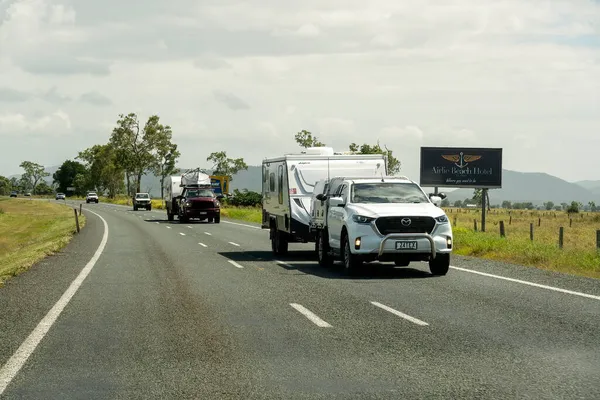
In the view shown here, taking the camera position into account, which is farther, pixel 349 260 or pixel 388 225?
pixel 349 260

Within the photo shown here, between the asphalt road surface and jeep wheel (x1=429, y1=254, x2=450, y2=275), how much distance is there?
48 centimetres

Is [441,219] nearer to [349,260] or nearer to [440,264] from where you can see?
[440,264]

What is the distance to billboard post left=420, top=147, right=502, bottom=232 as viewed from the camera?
155ft

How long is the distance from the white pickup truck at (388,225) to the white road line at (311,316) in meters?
4.26

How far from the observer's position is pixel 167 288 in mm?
14102

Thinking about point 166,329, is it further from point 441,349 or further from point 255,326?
point 441,349

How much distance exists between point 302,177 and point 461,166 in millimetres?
27830

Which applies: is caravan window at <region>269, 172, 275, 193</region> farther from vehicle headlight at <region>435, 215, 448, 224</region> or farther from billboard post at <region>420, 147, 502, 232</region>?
billboard post at <region>420, 147, 502, 232</region>

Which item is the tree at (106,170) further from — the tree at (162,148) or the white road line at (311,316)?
the white road line at (311,316)

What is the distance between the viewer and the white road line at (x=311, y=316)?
32.5 ft

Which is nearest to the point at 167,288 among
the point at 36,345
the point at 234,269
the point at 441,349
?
the point at 234,269

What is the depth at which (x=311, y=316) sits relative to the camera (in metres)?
10.6

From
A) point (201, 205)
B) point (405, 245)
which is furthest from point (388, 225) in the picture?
point (201, 205)

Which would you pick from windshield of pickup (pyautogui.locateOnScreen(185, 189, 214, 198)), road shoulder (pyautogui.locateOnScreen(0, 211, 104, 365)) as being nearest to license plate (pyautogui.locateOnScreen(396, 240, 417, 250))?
road shoulder (pyautogui.locateOnScreen(0, 211, 104, 365))
